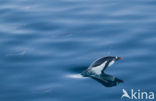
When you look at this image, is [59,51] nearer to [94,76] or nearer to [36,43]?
[36,43]

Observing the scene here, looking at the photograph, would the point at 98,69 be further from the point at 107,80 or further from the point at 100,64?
the point at 107,80

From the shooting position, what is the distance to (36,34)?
11.3m

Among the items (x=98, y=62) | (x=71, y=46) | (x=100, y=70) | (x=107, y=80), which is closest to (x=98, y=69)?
(x=100, y=70)

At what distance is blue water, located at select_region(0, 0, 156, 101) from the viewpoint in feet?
28.6

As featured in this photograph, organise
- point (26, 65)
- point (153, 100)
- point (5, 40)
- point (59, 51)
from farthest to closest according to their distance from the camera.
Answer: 1. point (5, 40)
2. point (59, 51)
3. point (26, 65)
4. point (153, 100)

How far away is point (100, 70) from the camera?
9180mm

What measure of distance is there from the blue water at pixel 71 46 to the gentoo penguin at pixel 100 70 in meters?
0.16

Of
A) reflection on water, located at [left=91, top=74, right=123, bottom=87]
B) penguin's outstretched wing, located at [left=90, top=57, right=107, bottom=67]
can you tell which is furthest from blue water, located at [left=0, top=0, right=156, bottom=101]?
penguin's outstretched wing, located at [left=90, top=57, right=107, bottom=67]

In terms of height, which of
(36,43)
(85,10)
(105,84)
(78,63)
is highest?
(85,10)

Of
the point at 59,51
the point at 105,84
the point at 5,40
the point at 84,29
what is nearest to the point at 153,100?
the point at 105,84

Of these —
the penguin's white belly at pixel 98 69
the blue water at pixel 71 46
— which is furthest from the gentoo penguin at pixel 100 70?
the blue water at pixel 71 46

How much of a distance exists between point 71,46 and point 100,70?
5.16 ft

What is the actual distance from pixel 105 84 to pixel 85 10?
4328 millimetres

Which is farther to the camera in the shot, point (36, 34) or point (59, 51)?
point (36, 34)
